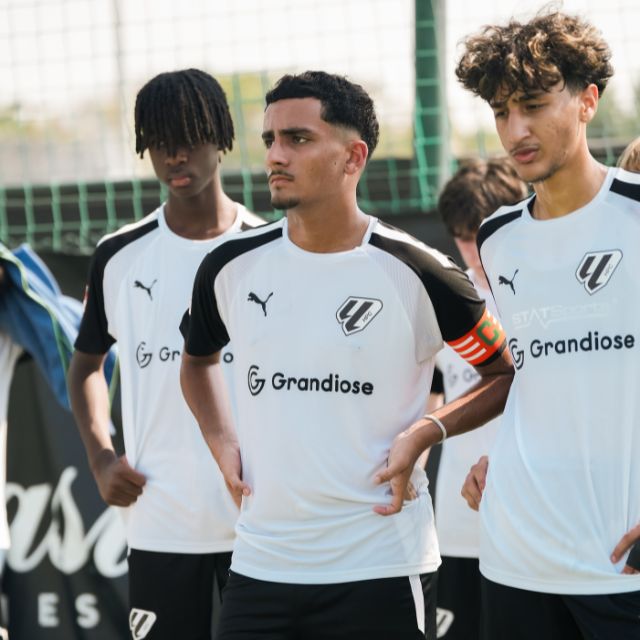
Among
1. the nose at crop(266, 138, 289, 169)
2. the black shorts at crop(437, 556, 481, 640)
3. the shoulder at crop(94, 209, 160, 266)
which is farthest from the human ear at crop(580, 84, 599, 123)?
the black shorts at crop(437, 556, 481, 640)

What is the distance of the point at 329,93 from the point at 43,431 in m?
3.30

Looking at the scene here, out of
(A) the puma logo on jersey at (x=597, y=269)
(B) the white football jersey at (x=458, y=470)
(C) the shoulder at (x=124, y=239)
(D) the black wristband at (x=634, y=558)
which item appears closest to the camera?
(D) the black wristband at (x=634, y=558)

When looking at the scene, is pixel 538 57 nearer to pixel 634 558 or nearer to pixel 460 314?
pixel 460 314

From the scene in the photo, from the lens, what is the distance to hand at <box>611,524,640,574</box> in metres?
3.30

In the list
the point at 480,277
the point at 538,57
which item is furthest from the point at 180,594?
the point at 538,57

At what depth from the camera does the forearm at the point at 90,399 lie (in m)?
Result: 4.91

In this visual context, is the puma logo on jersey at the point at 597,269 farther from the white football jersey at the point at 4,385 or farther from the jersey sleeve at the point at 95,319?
the white football jersey at the point at 4,385

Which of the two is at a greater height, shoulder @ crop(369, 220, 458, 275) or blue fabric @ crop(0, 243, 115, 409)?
shoulder @ crop(369, 220, 458, 275)

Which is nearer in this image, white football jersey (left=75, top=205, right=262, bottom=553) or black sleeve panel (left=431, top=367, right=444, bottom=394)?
white football jersey (left=75, top=205, right=262, bottom=553)

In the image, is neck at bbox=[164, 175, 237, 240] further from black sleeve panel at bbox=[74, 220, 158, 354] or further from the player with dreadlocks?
black sleeve panel at bbox=[74, 220, 158, 354]

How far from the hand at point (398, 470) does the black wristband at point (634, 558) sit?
2.21 feet

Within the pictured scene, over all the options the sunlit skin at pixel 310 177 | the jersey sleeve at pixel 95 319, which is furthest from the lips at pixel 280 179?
the jersey sleeve at pixel 95 319

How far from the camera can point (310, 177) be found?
3920 millimetres

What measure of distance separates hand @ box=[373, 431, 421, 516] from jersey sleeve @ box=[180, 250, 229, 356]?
2.51ft
